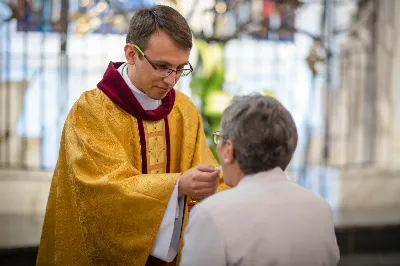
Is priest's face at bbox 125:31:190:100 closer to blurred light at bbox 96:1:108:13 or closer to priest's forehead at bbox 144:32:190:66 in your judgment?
priest's forehead at bbox 144:32:190:66

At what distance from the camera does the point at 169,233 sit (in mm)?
2701

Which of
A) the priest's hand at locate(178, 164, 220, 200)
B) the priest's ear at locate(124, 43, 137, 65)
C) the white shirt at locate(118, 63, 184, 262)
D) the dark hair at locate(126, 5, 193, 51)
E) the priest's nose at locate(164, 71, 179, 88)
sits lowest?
the white shirt at locate(118, 63, 184, 262)

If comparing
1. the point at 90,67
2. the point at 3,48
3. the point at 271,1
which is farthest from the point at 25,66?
the point at 271,1

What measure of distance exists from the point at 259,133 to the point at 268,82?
556 cm

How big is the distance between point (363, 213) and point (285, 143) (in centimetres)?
507

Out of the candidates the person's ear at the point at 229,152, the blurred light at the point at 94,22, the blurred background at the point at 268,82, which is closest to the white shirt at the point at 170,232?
the person's ear at the point at 229,152

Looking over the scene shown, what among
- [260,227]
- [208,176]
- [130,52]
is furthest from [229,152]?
[130,52]

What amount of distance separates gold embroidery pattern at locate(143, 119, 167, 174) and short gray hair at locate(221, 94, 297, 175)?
817mm

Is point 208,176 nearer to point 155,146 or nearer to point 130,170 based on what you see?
point 130,170

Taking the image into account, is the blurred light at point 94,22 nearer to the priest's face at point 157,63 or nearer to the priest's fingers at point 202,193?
the priest's face at point 157,63

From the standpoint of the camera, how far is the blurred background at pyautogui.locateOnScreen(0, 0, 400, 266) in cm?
636

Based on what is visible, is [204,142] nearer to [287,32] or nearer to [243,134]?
[243,134]

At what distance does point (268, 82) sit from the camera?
762 cm

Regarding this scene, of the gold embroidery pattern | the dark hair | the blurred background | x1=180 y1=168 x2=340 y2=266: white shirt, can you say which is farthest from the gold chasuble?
the blurred background
